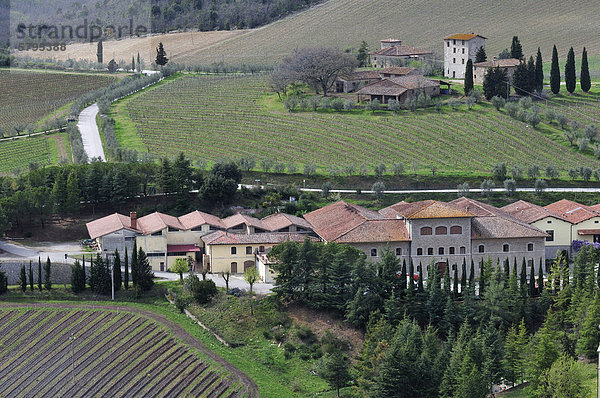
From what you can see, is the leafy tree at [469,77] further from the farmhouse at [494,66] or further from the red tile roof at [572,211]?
the red tile roof at [572,211]

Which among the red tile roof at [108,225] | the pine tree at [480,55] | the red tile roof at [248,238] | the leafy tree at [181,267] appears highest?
the pine tree at [480,55]

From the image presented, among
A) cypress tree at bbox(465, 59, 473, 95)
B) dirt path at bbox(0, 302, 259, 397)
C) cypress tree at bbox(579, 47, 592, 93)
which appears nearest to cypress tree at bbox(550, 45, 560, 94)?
cypress tree at bbox(579, 47, 592, 93)

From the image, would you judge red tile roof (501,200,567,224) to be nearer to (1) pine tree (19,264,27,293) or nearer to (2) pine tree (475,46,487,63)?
(1) pine tree (19,264,27,293)

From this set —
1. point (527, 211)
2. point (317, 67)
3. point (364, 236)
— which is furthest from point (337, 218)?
point (317, 67)

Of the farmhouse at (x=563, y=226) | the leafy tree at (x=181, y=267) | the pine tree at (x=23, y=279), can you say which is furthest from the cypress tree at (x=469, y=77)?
the pine tree at (x=23, y=279)

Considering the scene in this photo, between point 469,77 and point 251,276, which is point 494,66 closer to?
point 469,77

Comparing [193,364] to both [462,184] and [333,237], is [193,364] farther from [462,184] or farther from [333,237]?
[462,184]

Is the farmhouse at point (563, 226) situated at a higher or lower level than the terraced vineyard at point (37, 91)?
lower
